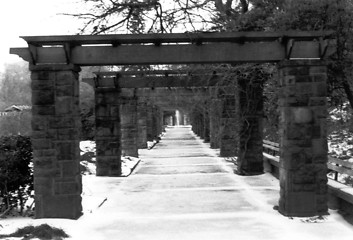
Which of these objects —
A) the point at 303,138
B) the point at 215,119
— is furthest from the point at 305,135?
the point at 215,119

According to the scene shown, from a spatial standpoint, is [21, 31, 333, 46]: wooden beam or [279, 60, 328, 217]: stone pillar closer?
[21, 31, 333, 46]: wooden beam

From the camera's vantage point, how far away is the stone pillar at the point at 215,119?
22.3 m

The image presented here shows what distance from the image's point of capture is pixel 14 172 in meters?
8.99

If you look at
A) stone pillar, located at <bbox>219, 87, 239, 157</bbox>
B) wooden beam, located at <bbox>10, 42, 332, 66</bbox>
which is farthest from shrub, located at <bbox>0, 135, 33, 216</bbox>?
stone pillar, located at <bbox>219, 87, 239, 157</bbox>

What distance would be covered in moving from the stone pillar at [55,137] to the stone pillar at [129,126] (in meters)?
12.8

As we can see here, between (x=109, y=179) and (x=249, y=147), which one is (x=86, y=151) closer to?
(x=109, y=179)

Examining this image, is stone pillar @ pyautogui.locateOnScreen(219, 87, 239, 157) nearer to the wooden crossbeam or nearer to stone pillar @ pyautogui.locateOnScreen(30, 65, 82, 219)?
the wooden crossbeam

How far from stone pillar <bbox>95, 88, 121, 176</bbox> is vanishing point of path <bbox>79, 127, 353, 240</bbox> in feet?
2.98

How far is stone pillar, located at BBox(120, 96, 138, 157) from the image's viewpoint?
2164 centimetres

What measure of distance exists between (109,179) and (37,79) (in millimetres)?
6658

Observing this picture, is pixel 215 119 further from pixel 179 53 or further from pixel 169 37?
pixel 169 37

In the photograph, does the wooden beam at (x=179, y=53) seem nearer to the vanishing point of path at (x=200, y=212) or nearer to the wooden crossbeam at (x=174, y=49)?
the wooden crossbeam at (x=174, y=49)

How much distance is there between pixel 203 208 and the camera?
978cm

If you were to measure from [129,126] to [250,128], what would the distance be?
8255 mm
